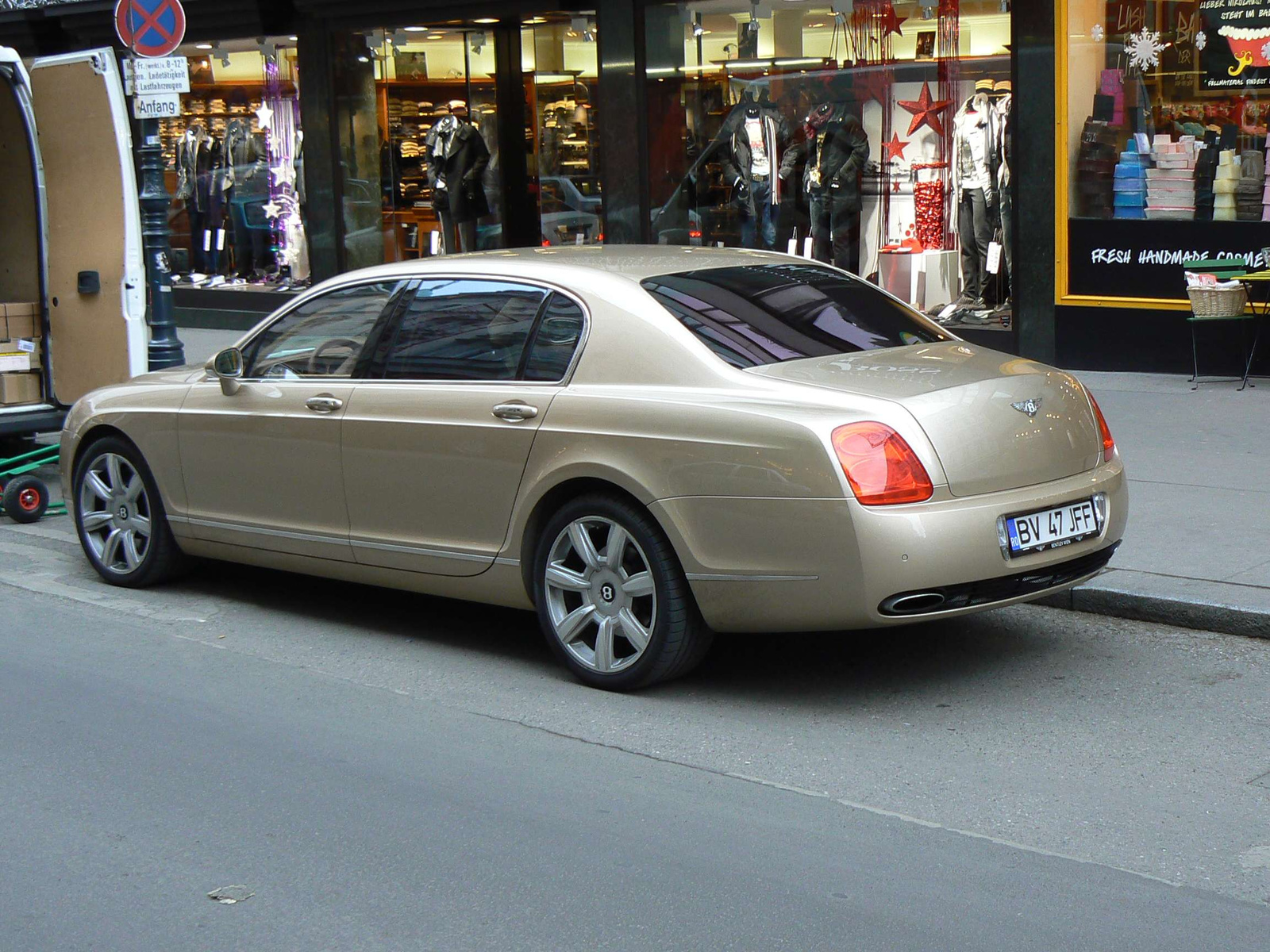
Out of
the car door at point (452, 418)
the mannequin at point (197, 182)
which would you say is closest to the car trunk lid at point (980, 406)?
the car door at point (452, 418)

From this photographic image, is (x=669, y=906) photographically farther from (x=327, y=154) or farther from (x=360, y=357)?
(x=327, y=154)

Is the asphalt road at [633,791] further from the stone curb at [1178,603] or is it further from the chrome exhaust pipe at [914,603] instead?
the chrome exhaust pipe at [914,603]

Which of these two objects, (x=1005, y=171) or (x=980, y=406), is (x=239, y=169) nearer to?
(x=1005, y=171)

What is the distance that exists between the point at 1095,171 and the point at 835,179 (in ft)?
8.59

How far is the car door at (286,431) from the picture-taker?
661cm

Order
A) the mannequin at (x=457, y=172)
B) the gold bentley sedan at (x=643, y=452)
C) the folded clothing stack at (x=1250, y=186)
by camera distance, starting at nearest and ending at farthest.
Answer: the gold bentley sedan at (x=643, y=452), the folded clothing stack at (x=1250, y=186), the mannequin at (x=457, y=172)

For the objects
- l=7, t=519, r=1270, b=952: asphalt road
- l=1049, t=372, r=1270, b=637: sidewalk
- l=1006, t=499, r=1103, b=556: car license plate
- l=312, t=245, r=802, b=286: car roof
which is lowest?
l=7, t=519, r=1270, b=952: asphalt road

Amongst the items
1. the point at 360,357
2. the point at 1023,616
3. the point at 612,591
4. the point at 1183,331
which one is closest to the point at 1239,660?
the point at 1023,616

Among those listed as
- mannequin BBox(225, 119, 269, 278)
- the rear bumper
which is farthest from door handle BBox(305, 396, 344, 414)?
mannequin BBox(225, 119, 269, 278)

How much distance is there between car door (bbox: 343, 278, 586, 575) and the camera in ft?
19.6

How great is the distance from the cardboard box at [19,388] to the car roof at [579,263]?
4538mm

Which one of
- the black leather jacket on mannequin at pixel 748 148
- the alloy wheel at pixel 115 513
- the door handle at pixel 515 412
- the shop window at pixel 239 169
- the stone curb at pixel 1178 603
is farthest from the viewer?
the shop window at pixel 239 169

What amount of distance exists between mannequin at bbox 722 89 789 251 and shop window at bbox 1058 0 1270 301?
10.1ft

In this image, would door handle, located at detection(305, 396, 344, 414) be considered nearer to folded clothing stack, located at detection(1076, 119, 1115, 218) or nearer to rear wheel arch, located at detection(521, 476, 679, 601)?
rear wheel arch, located at detection(521, 476, 679, 601)
